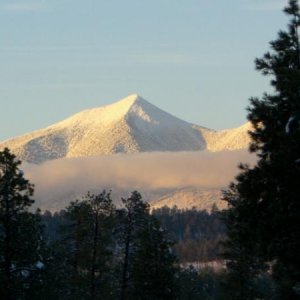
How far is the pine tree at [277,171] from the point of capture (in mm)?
25703

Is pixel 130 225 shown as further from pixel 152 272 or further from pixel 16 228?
pixel 16 228

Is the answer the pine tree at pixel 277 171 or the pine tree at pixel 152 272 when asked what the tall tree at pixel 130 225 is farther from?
the pine tree at pixel 277 171

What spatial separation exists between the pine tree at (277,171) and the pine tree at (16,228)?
13075 mm

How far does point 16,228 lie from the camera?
126 ft

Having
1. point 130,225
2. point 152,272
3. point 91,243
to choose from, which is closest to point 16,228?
point 152,272

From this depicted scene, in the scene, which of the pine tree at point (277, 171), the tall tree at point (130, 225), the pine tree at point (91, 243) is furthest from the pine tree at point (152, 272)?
the pine tree at point (277, 171)

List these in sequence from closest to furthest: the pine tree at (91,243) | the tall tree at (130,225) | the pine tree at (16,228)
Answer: the pine tree at (16,228) → the pine tree at (91,243) → the tall tree at (130,225)

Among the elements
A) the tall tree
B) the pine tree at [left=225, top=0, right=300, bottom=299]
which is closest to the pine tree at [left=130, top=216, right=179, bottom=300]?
the tall tree

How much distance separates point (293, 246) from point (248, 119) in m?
4.34

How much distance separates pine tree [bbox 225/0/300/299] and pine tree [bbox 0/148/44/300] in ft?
42.9

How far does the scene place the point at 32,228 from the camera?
38.3 metres

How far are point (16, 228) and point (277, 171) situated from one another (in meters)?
16.1

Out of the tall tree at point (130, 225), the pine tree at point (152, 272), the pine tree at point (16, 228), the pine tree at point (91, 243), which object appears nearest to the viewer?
the pine tree at point (16, 228)

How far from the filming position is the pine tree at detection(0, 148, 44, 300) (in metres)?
38.2
